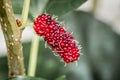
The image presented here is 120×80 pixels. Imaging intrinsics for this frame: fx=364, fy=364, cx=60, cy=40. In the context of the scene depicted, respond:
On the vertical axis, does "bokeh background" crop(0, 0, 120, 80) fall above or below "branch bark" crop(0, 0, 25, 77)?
above

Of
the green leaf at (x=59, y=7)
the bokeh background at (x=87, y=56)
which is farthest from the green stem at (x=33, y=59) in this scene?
the bokeh background at (x=87, y=56)

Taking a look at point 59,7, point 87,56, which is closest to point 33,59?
point 59,7

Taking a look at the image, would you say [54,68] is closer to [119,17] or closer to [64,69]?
[64,69]

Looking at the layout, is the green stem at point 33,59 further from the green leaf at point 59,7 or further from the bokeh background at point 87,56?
the bokeh background at point 87,56

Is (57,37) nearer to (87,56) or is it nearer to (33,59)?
(33,59)

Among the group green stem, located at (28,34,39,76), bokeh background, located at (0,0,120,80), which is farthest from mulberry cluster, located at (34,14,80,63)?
bokeh background, located at (0,0,120,80)

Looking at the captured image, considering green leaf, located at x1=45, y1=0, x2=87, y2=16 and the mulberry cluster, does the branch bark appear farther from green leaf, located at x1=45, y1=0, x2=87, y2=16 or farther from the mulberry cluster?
green leaf, located at x1=45, y1=0, x2=87, y2=16
